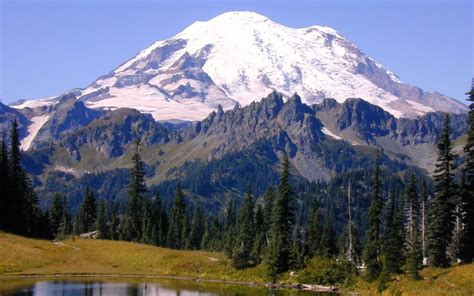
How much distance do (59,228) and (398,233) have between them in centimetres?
9984

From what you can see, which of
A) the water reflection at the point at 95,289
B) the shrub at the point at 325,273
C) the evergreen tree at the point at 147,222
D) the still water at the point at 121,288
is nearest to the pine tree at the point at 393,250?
the shrub at the point at 325,273

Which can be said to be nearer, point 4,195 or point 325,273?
point 325,273

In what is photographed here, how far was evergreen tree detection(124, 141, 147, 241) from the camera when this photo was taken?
160 m

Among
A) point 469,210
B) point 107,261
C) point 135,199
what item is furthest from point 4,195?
point 469,210

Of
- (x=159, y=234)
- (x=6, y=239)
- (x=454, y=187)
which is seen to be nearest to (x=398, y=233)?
(x=454, y=187)

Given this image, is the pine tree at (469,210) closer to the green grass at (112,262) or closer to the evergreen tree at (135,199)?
the green grass at (112,262)

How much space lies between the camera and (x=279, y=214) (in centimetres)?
11706

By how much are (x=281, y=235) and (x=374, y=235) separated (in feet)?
45.9

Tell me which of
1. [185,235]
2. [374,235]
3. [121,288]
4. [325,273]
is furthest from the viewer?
[185,235]

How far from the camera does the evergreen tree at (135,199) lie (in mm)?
160250

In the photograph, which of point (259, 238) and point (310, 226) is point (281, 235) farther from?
point (310, 226)

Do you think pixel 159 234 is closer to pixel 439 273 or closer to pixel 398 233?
pixel 398 233

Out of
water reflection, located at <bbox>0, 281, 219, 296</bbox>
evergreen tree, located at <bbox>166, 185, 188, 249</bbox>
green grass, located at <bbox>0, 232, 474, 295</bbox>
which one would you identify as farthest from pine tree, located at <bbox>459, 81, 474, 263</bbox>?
evergreen tree, located at <bbox>166, 185, 188, 249</bbox>

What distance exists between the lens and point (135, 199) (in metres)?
161
